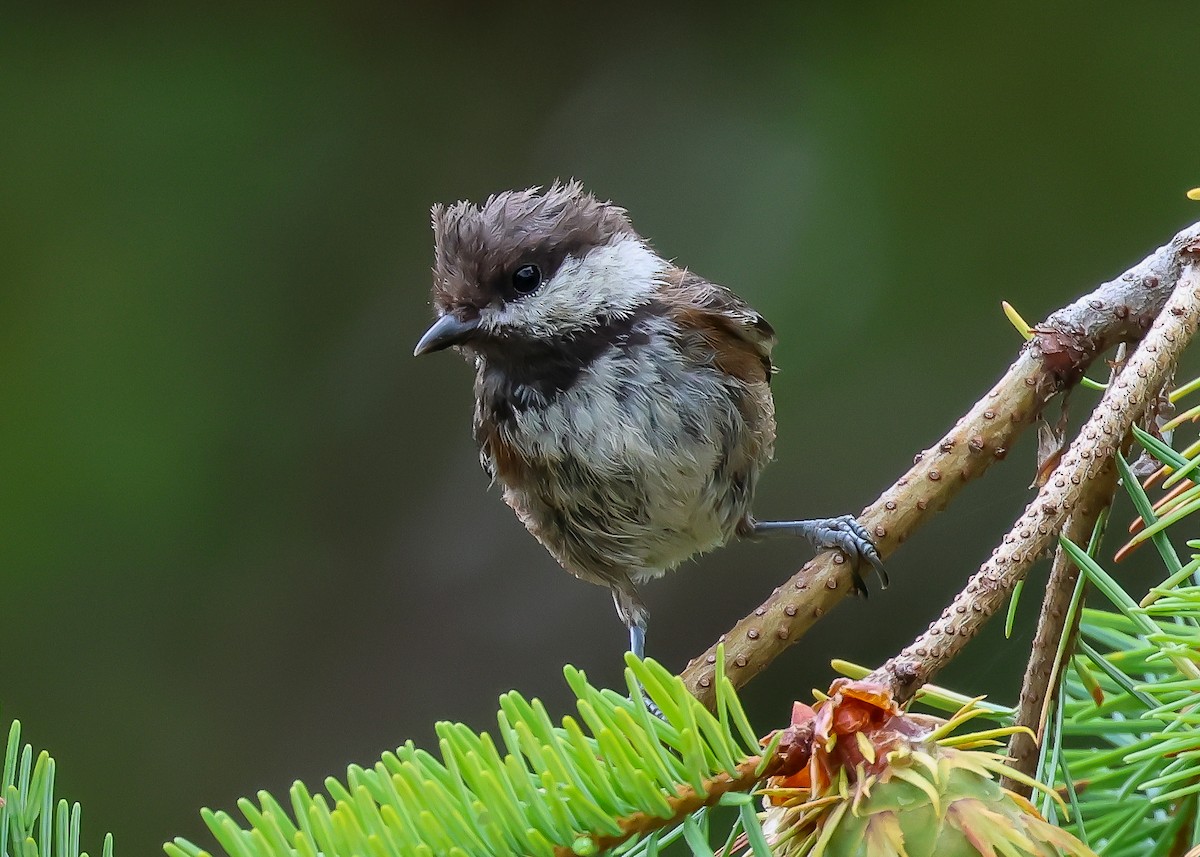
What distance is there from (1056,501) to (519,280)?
3.64 feet

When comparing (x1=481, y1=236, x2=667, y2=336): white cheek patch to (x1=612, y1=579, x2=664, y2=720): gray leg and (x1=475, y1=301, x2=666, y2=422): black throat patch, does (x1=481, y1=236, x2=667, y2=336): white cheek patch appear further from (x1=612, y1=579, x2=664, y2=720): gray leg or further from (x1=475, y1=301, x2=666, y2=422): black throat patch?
(x1=612, y1=579, x2=664, y2=720): gray leg

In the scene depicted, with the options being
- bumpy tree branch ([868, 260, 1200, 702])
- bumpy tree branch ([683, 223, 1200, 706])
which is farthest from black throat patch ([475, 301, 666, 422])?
bumpy tree branch ([868, 260, 1200, 702])

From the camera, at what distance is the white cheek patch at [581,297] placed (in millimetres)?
1735

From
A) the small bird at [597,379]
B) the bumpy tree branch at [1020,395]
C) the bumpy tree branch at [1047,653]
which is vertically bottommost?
the bumpy tree branch at [1047,653]

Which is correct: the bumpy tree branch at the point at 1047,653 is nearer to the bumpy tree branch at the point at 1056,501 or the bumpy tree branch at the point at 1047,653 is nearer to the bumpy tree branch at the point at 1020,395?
the bumpy tree branch at the point at 1056,501

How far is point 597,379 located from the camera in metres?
1.71

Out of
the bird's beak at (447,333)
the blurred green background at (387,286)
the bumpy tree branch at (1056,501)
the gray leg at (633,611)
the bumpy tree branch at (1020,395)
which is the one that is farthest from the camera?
the blurred green background at (387,286)

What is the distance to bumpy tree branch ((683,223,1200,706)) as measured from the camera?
1.01m

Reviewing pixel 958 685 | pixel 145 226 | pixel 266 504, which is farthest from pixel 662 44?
pixel 958 685

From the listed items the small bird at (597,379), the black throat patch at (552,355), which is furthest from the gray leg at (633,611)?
the black throat patch at (552,355)

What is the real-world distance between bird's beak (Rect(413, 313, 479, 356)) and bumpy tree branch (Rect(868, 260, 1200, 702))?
1.05 m

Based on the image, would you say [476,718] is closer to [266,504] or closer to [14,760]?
[266,504]

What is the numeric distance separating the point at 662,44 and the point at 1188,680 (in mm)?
2695

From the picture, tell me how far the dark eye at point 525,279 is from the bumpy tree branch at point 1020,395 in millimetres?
824
